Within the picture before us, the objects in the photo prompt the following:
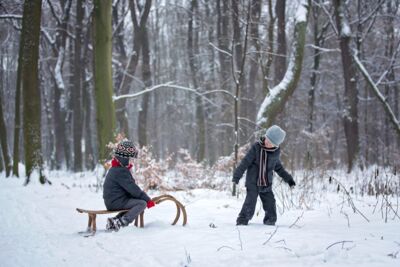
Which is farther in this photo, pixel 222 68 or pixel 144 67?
pixel 222 68

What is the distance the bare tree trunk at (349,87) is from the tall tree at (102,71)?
886cm

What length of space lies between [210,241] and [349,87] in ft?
42.4

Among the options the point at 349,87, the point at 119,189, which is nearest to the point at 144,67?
the point at 349,87

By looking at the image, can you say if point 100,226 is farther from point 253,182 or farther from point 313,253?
point 313,253

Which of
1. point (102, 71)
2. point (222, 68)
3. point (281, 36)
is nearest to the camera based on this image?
point (102, 71)

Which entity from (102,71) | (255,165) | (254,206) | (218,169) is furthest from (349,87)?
(254,206)

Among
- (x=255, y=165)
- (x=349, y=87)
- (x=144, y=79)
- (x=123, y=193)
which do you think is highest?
(x=144, y=79)

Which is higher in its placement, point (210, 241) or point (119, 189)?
point (119, 189)

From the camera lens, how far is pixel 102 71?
11859 mm

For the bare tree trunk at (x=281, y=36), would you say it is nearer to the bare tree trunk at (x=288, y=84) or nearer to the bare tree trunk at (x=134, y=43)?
the bare tree trunk at (x=288, y=84)

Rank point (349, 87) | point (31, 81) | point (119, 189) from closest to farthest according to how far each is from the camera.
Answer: point (119, 189) → point (31, 81) → point (349, 87)

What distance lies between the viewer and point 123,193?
562 centimetres

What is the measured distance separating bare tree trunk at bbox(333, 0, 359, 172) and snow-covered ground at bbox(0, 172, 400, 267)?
8.62m

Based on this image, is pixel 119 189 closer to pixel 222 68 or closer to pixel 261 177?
pixel 261 177
